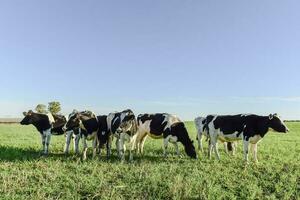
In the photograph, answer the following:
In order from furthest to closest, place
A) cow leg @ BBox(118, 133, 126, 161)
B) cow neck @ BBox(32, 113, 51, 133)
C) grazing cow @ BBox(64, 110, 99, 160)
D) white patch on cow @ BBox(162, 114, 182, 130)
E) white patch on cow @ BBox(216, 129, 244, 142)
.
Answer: cow neck @ BBox(32, 113, 51, 133) < white patch on cow @ BBox(162, 114, 182, 130) < grazing cow @ BBox(64, 110, 99, 160) < white patch on cow @ BBox(216, 129, 244, 142) < cow leg @ BBox(118, 133, 126, 161)

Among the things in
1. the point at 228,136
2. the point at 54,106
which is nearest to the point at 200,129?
the point at 228,136

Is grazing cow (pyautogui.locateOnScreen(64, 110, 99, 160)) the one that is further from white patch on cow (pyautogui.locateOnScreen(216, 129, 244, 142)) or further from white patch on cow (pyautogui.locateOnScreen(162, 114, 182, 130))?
white patch on cow (pyautogui.locateOnScreen(216, 129, 244, 142))

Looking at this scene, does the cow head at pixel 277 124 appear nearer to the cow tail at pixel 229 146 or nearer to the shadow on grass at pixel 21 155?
the cow tail at pixel 229 146

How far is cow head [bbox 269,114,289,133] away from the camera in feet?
55.1

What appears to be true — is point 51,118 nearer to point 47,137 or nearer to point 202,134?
point 47,137

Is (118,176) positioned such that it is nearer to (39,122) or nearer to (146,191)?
(146,191)

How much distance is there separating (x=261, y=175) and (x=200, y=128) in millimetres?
9252

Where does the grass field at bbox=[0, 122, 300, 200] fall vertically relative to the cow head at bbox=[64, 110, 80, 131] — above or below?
below

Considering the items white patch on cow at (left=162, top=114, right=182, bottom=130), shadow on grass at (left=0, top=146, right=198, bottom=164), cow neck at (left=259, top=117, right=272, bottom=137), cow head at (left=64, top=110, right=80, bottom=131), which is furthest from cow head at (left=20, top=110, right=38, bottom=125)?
cow neck at (left=259, top=117, right=272, bottom=137)

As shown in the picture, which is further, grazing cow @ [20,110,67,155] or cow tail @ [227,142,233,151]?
cow tail @ [227,142,233,151]

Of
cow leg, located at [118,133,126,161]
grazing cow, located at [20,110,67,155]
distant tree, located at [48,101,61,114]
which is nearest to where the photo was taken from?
cow leg, located at [118,133,126,161]

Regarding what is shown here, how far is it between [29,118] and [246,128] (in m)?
12.0

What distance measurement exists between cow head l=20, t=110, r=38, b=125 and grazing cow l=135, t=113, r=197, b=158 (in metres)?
6.13

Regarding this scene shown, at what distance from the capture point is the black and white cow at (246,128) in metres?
16.9
